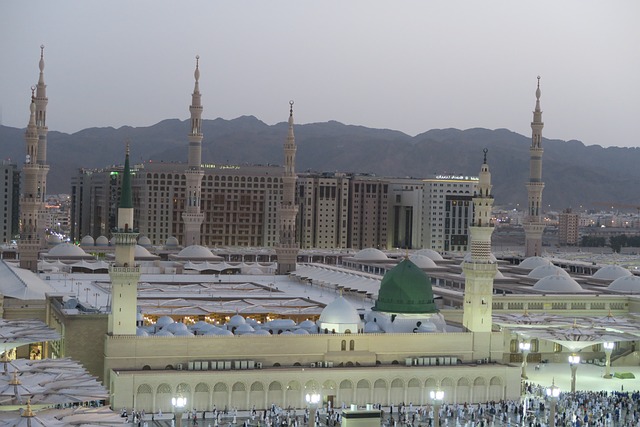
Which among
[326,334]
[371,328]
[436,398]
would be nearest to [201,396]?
[326,334]

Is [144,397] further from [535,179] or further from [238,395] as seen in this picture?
[535,179]

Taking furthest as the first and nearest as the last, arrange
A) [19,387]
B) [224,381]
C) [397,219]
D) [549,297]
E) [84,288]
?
[397,219], [84,288], [549,297], [224,381], [19,387]

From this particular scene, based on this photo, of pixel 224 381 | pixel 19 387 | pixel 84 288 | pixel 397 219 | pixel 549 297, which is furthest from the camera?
pixel 397 219

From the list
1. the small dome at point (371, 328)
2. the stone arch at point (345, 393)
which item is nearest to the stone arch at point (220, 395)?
the stone arch at point (345, 393)

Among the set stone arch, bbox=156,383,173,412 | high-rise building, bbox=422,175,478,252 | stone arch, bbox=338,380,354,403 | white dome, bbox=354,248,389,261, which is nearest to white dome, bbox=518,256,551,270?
white dome, bbox=354,248,389,261

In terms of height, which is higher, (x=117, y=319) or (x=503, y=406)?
(x=117, y=319)

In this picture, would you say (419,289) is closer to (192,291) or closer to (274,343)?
(274,343)

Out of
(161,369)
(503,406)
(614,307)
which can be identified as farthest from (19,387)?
(614,307)

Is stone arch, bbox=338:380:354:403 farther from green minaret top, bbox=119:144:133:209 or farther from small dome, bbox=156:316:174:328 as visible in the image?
green minaret top, bbox=119:144:133:209
